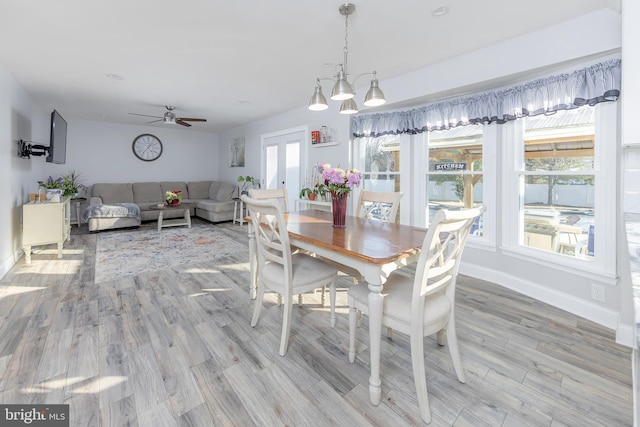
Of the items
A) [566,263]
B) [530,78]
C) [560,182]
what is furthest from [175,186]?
[566,263]

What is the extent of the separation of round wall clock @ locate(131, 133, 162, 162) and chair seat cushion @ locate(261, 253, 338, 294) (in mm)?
6595

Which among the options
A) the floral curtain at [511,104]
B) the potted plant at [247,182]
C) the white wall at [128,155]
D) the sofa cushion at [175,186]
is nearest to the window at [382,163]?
the floral curtain at [511,104]

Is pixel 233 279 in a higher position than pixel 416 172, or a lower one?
lower

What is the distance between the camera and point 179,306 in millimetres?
2408

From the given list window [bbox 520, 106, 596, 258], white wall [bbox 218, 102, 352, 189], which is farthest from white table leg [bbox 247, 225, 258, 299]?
window [bbox 520, 106, 596, 258]

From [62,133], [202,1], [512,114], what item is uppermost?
[202,1]

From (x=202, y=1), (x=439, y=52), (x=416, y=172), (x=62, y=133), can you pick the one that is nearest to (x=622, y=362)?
(x=416, y=172)

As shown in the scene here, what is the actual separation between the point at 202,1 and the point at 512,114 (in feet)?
8.96

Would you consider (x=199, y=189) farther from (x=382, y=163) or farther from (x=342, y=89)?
(x=342, y=89)

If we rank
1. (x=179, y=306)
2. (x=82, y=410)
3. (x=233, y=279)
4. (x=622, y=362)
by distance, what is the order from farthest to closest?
1. (x=233, y=279)
2. (x=179, y=306)
3. (x=622, y=362)
4. (x=82, y=410)

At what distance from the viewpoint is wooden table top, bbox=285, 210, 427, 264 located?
1.46 m

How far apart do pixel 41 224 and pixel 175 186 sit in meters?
3.76

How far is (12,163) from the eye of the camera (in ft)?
11.4

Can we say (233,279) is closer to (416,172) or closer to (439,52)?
(416,172)
